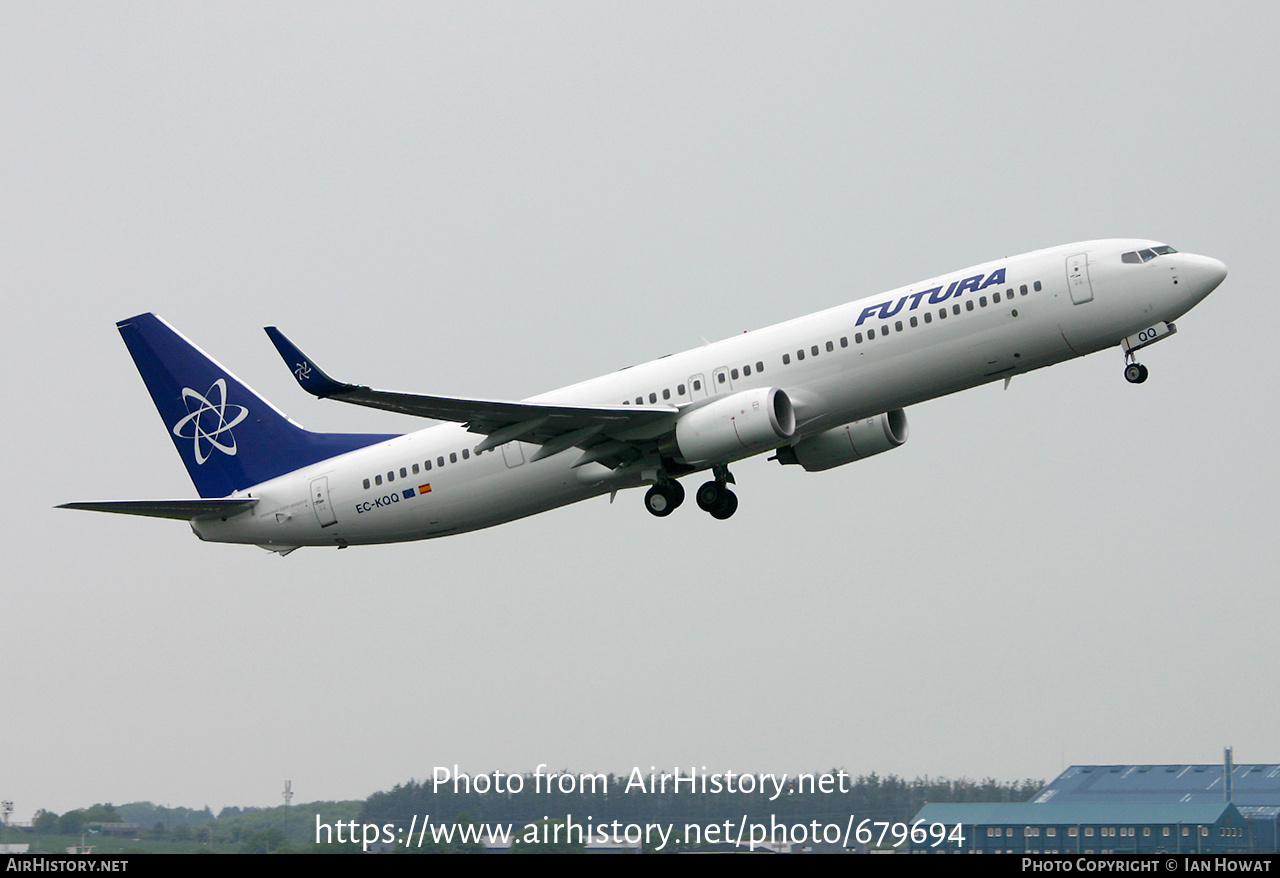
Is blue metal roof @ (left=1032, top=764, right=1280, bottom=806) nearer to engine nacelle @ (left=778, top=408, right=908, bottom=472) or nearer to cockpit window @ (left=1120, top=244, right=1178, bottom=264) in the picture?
engine nacelle @ (left=778, top=408, right=908, bottom=472)

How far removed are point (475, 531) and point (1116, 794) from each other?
22588mm

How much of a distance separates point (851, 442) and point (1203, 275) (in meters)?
10.7

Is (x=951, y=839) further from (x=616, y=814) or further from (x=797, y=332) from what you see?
(x=797, y=332)

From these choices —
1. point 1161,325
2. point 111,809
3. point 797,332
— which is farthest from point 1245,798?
point 111,809

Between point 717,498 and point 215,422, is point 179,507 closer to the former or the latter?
point 215,422

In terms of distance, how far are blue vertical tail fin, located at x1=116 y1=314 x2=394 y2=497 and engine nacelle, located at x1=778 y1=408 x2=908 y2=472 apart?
40.9ft

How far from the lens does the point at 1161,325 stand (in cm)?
3494

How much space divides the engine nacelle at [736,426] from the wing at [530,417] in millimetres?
850

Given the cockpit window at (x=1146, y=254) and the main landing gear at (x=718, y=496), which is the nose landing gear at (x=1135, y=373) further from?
the main landing gear at (x=718, y=496)

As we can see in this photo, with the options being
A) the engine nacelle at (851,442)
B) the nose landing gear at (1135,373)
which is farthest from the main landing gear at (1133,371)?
the engine nacelle at (851,442)

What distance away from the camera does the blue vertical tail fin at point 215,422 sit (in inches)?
1741

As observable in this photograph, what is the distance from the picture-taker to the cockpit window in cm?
3500

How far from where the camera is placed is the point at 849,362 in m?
36.0

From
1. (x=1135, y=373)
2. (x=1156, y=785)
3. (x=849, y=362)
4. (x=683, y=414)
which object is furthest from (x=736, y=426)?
(x=1156, y=785)
